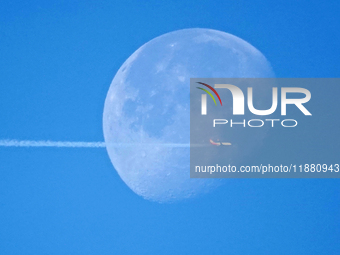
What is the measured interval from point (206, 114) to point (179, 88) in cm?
45

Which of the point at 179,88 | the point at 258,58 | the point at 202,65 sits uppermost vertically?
the point at 258,58

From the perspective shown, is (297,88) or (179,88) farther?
(297,88)

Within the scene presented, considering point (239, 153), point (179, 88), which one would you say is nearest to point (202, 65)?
point (179, 88)

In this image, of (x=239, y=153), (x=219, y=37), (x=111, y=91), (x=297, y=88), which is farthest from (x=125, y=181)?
(x=297, y=88)

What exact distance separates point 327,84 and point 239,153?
1.52m

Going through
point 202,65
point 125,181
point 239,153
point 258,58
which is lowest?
point 125,181

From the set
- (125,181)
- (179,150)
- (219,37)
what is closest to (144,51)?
(219,37)

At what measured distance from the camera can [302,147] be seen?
4.34m

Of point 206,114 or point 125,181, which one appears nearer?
point 206,114

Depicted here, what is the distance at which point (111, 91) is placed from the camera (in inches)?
173

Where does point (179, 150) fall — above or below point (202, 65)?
below

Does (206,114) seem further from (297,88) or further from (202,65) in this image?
(297,88)

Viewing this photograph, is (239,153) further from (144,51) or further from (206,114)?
(144,51)

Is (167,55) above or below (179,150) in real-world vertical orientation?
above
